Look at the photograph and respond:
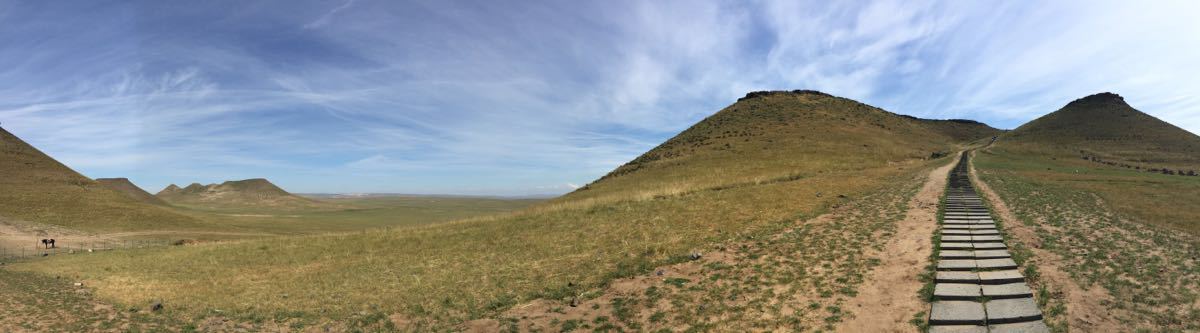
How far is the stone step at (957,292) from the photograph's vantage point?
27.2ft

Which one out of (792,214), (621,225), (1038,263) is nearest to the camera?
(1038,263)

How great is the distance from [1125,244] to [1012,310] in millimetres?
7569

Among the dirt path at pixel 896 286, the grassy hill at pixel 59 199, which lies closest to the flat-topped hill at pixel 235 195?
the grassy hill at pixel 59 199

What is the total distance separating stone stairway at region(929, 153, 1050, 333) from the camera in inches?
285

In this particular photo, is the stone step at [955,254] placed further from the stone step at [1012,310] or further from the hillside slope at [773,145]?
the hillside slope at [773,145]

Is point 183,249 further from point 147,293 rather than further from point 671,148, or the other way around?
point 671,148

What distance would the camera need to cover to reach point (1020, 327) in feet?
23.0

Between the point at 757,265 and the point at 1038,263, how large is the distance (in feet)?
19.5

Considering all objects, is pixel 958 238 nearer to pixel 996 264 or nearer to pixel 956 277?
pixel 996 264

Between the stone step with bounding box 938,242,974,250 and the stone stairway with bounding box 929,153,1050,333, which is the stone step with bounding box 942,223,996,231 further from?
the stone step with bounding box 938,242,974,250

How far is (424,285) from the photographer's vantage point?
571 inches

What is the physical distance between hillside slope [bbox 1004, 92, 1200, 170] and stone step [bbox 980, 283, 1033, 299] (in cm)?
6200

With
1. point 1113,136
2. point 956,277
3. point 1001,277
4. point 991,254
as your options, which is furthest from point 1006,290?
point 1113,136

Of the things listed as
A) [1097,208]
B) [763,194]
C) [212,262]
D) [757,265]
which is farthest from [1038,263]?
[212,262]
